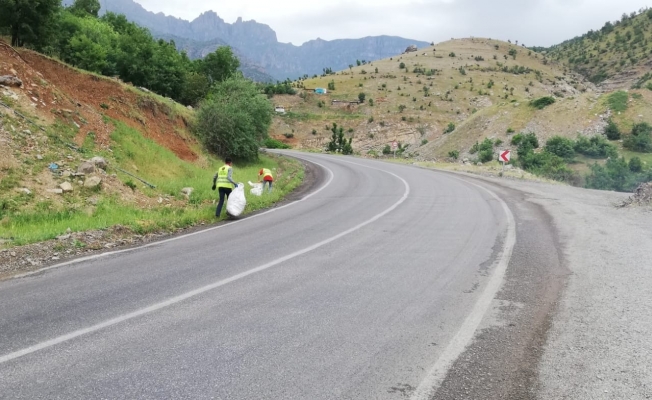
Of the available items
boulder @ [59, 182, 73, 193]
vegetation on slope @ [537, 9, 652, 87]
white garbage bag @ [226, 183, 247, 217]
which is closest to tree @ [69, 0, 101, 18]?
boulder @ [59, 182, 73, 193]

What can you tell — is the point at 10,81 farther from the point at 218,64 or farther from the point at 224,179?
the point at 218,64

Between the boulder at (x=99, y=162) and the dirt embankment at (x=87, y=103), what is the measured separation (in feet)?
6.03

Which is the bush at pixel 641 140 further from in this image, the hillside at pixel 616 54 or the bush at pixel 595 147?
the hillside at pixel 616 54

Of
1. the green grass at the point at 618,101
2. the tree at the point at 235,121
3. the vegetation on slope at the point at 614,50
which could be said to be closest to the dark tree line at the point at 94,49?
the tree at the point at 235,121

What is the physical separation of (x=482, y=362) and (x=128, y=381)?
298cm

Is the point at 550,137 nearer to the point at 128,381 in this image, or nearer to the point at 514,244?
the point at 514,244

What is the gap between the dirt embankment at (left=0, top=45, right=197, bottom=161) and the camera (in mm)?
16484

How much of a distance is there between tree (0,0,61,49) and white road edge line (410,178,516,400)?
22308mm

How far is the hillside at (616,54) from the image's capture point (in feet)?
264

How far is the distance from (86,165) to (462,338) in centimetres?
1332

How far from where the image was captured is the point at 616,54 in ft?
302

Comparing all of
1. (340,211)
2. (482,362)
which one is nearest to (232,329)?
(482,362)

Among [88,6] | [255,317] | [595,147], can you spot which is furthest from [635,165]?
[88,6]

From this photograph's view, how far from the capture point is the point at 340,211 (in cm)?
1336
